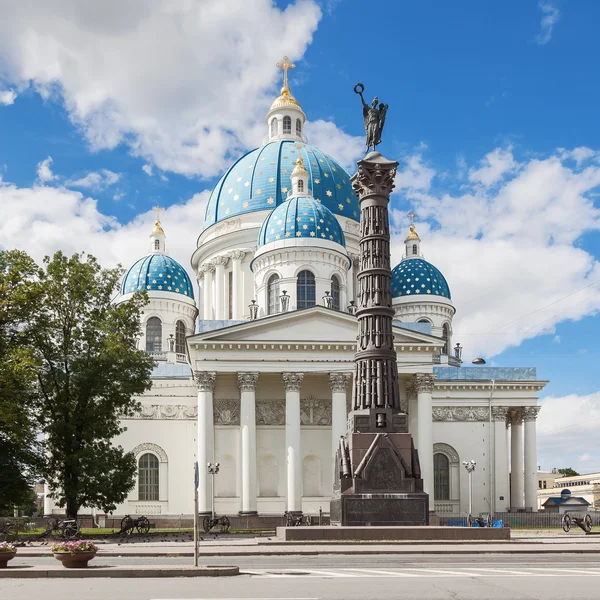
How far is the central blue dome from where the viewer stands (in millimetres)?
61250

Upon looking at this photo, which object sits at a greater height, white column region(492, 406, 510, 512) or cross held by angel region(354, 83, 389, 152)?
cross held by angel region(354, 83, 389, 152)

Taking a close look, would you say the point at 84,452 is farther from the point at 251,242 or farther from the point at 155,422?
the point at 251,242

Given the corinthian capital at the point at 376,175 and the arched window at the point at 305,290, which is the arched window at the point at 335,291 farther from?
the corinthian capital at the point at 376,175

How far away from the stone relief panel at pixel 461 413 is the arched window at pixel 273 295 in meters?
12.7

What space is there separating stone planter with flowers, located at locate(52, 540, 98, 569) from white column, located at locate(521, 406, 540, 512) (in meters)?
41.3

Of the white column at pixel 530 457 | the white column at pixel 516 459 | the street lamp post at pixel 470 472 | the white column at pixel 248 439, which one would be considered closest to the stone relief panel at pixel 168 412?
the white column at pixel 248 439

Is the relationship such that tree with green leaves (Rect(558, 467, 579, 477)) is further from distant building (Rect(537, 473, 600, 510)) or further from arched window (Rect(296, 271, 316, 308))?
arched window (Rect(296, 271, 316, 308))

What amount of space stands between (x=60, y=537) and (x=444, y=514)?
2800 centimetres

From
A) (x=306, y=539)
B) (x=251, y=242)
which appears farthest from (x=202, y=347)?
(x=306, y=539)

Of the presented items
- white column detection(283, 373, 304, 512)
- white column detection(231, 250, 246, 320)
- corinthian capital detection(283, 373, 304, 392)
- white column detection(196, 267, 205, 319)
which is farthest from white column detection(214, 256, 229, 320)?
white column detection(283, 373, 304, 512)

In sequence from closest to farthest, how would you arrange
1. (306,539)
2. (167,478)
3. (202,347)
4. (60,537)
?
(306,539) < (60,537) < (202,347) < (167,478)

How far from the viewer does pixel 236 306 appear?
5916cm

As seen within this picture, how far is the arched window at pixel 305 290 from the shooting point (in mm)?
52500

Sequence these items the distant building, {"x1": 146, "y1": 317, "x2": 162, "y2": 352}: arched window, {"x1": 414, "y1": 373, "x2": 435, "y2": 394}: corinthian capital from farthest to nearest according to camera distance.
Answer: the distant building → {"x1": 146, "y1": 317, "x2": 162, "y2": 352}: arched window → {"x1": 414, "y1": 373, "x2": 435, "y2": 394}: corinthian capital
